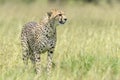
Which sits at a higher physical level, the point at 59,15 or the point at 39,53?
the point at 59,15

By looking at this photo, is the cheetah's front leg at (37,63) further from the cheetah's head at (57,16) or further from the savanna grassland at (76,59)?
the cheetah's head at (57,16)

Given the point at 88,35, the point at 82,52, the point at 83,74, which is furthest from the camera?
the point at 88,35

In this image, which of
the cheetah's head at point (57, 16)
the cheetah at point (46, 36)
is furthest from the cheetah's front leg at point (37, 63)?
the cheetah's head at point (57, 16)

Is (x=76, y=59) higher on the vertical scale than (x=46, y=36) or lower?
lower

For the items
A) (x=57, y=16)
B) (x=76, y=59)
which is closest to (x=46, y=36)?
(x=57, y=16)

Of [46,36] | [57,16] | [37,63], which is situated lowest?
[37,63]

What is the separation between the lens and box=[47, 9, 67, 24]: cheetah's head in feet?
23.0

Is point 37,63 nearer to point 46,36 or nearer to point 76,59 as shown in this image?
point 46,36

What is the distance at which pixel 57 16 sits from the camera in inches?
279

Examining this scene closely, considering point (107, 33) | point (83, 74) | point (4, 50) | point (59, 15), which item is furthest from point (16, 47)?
point (107, 33)

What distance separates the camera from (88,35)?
30.0 feet

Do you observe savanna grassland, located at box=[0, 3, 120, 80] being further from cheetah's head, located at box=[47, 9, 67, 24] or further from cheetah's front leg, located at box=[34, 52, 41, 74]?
cheetah's head, located at box=[47, 9, 67, 24]

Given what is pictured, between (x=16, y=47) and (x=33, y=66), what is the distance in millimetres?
521

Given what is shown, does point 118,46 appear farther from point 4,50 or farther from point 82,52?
point 4,50
